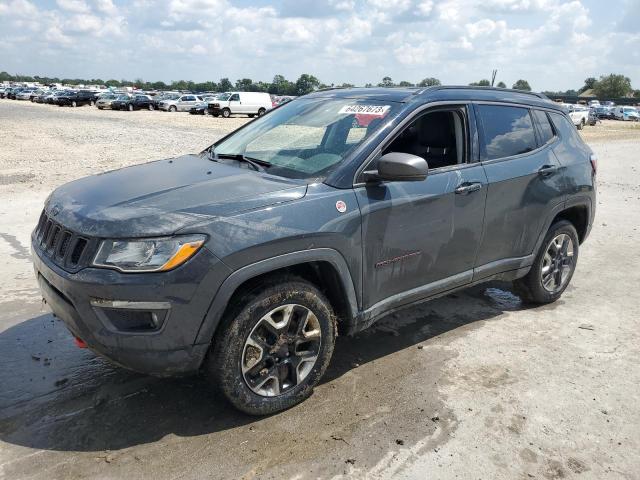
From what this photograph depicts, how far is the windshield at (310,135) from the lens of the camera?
355cm

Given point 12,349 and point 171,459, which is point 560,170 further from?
point 12,349

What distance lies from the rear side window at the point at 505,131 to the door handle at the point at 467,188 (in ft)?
1.01

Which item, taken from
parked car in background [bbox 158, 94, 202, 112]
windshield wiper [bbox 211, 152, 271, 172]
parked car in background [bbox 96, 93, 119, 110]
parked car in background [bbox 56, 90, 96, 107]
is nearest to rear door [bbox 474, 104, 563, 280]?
windshield wiper [bbox 211, 152, 271, 172]

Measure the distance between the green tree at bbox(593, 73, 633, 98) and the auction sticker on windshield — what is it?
133 m

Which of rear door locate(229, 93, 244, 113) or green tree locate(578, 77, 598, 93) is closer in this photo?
rear door locate(229, 93, 244, 113)

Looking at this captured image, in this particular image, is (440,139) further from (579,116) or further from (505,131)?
(579,116)

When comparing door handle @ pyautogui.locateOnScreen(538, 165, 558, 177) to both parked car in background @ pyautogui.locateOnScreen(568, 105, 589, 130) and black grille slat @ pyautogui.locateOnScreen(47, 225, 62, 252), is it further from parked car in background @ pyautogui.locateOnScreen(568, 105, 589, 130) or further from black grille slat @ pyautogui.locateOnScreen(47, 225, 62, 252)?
parked car in background @ pyautogui.locateOnScreen(568, 105, 589, 130)

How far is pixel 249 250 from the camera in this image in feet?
9.44

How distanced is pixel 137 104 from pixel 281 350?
4776 centimetres

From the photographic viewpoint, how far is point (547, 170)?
4.59 meters

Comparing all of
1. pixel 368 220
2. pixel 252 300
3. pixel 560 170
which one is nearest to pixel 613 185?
pixel 560 170

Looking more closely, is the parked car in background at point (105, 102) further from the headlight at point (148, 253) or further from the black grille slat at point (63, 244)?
the headlight at point (148, 253)

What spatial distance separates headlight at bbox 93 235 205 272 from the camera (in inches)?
107

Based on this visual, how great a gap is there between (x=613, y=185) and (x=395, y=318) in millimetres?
9608
